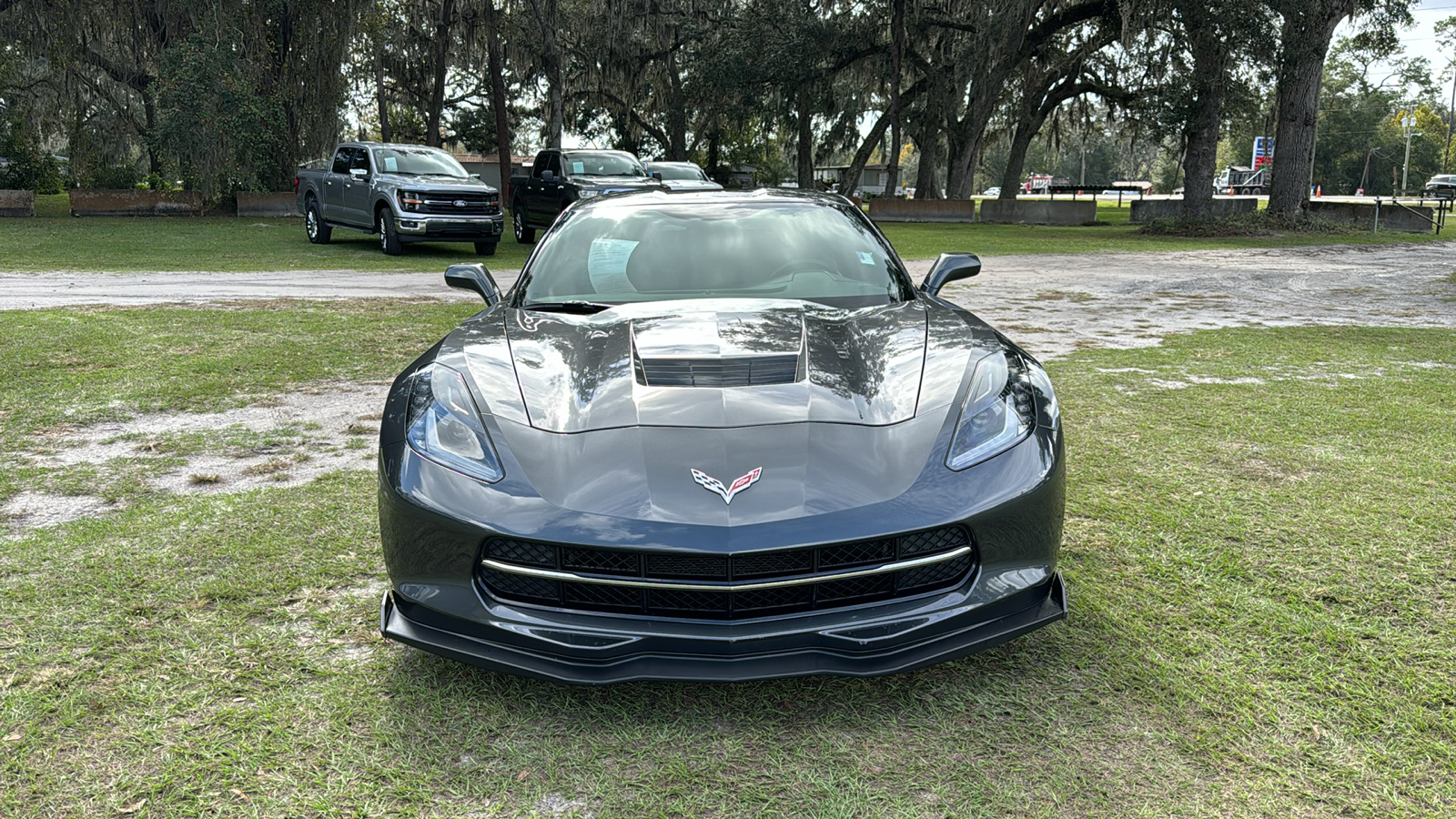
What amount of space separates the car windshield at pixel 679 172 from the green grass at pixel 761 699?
1684 cm

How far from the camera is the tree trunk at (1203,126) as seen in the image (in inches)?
925

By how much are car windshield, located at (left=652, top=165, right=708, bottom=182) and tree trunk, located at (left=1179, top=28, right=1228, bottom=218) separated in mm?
12079

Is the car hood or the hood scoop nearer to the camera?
the car hood

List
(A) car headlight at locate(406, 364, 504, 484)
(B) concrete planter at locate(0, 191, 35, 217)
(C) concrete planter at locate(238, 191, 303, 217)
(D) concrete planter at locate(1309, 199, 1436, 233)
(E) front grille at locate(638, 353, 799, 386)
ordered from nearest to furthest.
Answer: (A) car headlight at locate(406, 364, 504, 484), (E) front grille at locate(638, 353, 799, 386), (B) concrete planter at locate(0, 191, 35, 217), (C) concrete planter at locate(238, 191, 303, 217), (D) concrete planter at locate(1309, 199, 1436, 233)

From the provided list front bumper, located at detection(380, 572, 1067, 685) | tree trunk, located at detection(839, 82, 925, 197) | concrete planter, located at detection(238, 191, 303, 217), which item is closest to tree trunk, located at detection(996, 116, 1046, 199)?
tree trunk, located at detection(839, 82, 925, 197)

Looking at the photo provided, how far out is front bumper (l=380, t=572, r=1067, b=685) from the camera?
7.74 ft

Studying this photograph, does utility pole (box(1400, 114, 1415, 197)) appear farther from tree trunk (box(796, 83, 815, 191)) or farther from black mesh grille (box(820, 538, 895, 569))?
black mesh grille (box(820, 538, 895, 569))

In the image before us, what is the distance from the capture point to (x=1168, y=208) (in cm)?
2888

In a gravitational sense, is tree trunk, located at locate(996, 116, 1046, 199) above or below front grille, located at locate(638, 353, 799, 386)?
above

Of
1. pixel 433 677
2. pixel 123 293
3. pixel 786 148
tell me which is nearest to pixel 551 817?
pixel 433 677

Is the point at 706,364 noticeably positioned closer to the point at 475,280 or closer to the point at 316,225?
the point at 475,280

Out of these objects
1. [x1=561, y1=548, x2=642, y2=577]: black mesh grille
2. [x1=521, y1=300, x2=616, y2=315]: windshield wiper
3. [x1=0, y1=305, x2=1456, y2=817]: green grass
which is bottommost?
[x1=0, y1=305, x2=1456, y2=817]: green grass

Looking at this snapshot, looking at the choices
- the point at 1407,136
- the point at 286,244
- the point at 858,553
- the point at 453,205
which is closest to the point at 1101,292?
the point at 453,205

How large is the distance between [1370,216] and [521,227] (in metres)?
21.5
